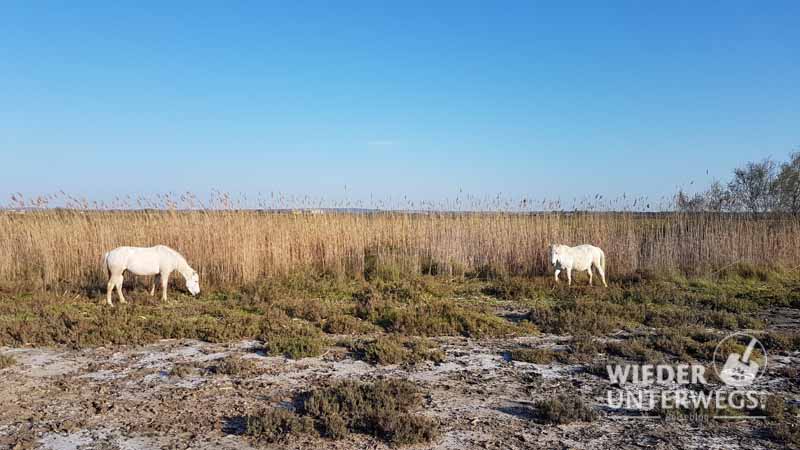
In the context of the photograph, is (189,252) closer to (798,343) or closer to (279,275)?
(279,275)

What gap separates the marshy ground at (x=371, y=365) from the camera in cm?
382

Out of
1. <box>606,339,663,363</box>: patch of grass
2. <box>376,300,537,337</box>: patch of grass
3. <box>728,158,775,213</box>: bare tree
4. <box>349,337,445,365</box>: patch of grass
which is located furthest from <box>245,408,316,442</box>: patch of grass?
<box>728,158,775,213</box>: bare tree

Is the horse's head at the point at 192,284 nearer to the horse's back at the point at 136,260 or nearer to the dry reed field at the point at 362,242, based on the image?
the horse's back at the point at 136,260

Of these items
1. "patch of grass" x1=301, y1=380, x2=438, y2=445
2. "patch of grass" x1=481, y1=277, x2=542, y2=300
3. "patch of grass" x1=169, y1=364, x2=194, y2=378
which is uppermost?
"patch of grass" x1=481, y1=277, x2=542, y2=300

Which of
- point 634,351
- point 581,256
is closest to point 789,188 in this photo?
point 581,256

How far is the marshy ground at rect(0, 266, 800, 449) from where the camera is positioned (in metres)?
3.82

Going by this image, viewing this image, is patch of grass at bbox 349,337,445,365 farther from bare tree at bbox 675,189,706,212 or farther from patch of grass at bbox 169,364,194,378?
bare tree at bbox 675,189,706,212

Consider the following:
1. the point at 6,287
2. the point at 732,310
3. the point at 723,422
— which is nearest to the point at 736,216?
the point at 732,310

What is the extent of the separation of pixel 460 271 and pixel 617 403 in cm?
762

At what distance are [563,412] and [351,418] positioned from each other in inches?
73.5

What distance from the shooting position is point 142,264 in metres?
8.78

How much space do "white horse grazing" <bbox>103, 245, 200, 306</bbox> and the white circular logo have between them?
29.2 feet

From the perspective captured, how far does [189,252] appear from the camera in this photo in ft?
37.5

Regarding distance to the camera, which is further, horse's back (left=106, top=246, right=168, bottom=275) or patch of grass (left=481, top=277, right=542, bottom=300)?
patch of grass (left=481, top=277, right=542, bottom=300)
